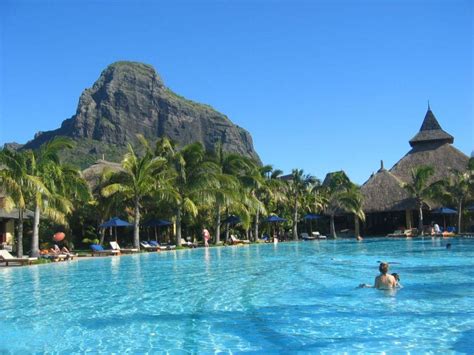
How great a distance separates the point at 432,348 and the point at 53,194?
1689cm

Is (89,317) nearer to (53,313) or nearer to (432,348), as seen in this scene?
(53,313)

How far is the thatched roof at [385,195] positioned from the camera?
37.1 m

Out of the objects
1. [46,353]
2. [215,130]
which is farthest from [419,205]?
[215,130]

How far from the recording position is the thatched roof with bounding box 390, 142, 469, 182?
4084 cm

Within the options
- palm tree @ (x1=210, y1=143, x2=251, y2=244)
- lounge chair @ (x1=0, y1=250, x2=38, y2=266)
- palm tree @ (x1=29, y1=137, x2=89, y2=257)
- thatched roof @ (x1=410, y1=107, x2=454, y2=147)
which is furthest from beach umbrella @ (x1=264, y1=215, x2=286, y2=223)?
lounge chair @ (x1=0, y1=250, x2=38, y2=266)

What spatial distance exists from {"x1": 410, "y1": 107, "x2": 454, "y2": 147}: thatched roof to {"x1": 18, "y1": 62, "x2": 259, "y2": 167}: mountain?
2301 inches

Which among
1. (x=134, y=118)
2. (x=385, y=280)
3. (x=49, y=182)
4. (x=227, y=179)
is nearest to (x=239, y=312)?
(x=385, y=280)

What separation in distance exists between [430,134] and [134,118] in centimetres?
8494

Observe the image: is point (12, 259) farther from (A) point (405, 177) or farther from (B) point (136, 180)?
(A) point (405, 177)

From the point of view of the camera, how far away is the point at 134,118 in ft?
393

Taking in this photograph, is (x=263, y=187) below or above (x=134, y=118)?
below

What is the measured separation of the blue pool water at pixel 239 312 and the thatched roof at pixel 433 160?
2804cm

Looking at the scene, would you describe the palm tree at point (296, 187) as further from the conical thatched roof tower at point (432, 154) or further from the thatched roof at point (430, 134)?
the thatched roof at point (430, 134)

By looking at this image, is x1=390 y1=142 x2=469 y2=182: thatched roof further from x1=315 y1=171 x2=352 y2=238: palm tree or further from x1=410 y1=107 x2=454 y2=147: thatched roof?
Result: x1=315 y1=171 x2=352 y2=238: palm tree
